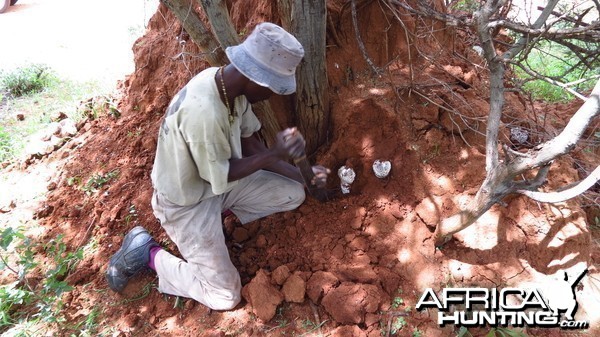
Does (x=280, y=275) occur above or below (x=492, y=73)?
below

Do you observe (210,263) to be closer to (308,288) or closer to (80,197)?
(308,288)

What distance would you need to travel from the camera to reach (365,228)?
2330mm

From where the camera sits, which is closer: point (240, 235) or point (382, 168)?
point (382, 168)

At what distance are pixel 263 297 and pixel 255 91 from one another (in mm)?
1153

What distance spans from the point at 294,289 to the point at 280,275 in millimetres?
118

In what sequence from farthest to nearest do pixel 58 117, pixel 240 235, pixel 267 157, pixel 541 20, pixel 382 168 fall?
pixel 58 117
pixel 240 235
pixel 382 168
pixel 541 20
pixel 267 157

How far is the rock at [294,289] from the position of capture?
207 centimetres

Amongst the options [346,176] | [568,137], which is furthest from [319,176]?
[568,137]

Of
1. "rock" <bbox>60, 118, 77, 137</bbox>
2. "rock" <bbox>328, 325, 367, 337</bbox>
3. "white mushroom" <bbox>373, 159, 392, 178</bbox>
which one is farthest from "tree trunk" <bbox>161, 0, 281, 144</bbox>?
"rock" <bbox>60, 118, 77, 137</bbox>

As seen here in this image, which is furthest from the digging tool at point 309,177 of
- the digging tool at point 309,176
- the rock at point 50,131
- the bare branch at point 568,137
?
the rock at point 50,131

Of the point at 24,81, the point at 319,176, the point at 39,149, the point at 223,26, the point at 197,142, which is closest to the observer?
the point at 197,142

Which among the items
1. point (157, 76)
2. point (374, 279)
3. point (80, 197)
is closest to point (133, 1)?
point (157, 76)

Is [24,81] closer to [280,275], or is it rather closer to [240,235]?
[240,235]

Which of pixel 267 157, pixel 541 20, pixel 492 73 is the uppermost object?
pixel 541 20
